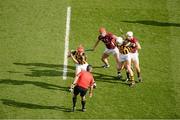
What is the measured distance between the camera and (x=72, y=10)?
2275 centimetres

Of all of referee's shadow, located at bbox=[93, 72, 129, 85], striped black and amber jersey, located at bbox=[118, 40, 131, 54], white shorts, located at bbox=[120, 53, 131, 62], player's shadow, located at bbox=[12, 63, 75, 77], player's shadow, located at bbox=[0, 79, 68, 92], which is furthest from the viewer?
player's shadow, located at bbox=[12, 63, 75, 77]

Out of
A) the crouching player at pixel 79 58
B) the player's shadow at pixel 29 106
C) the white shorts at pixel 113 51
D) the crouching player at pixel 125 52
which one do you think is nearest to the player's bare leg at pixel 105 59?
the white shorts at pixel 113 51

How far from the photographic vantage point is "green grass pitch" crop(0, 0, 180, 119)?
17.5 meters

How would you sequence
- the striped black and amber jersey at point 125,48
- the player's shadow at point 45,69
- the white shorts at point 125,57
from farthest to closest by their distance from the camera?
1. the player's shadow at point 45,69
2. the white shorts at point 125,57
3. the striped black and amber jersey at point 125,48

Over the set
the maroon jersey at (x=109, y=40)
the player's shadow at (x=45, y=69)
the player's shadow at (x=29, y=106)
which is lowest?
the player's shadow at (x=29, y=106)

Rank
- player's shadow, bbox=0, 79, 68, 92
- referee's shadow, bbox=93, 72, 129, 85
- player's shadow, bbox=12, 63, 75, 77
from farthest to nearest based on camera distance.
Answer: player's shadow, bbox=12, 63, 75, 77 < referee's shadow, bbox=93, 72, 129, 85 < player's shadow, bbox=0, 79, 68, 92

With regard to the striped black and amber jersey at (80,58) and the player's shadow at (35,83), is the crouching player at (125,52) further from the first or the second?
the player's shadow at (35,83)

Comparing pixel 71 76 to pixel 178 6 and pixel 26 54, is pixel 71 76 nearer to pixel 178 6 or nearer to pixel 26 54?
pixel 26 54

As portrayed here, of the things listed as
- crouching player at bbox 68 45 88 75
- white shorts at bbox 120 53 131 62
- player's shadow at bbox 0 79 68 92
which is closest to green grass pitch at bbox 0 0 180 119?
player's shadow at bbox 0 79 68 92

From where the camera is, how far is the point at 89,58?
66.6ft

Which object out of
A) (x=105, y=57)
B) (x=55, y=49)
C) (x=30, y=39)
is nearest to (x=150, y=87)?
(x=105, y=57)

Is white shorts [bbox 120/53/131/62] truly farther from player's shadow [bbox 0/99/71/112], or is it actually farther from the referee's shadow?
player's shadow [bbox 0/99/71/112]

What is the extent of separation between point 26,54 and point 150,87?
5.39m

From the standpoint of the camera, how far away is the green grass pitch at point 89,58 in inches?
691
